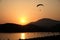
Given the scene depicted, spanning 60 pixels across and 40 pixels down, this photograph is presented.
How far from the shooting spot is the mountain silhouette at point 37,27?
1938 mm

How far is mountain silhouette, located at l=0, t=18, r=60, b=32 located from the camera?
1.94m

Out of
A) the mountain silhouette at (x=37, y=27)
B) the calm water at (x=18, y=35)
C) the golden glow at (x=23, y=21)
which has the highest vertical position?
the golden glow at (x=23, y=21)

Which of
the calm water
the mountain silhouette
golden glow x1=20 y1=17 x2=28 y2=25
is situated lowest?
the calm water

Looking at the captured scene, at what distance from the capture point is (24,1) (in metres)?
2.01

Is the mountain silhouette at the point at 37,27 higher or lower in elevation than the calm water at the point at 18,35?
higher

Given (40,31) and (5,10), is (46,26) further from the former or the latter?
(5,10)

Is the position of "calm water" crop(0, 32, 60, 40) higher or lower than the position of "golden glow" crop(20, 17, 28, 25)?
lower

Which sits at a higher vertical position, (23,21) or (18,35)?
(23,21)

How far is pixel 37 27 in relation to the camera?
77.8 inches

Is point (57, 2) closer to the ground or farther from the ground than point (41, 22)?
farther from the ground

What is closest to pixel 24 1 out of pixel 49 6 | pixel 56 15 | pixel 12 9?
pixel 12 9

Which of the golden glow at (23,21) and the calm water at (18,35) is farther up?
the golden glow at (23,21)

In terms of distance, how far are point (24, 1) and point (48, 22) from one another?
0.41 m

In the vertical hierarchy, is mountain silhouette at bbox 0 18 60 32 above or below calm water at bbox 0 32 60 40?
above
